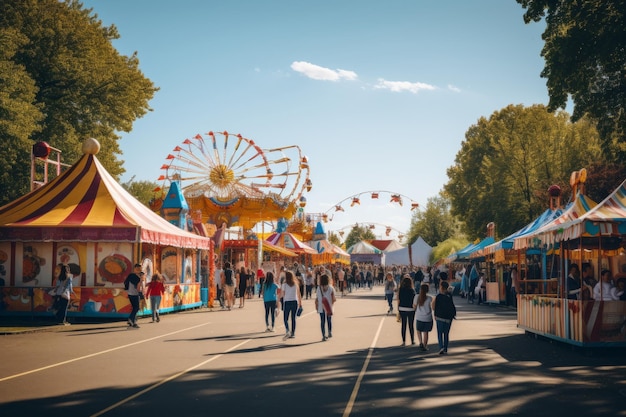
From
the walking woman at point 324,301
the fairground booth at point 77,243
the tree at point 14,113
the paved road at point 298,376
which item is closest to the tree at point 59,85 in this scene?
the tree at point 14,113

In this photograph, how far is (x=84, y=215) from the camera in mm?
24734

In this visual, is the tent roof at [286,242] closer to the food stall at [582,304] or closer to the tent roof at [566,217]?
the tent roof at [566,217]

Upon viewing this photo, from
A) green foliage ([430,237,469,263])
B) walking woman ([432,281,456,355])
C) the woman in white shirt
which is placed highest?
green foliage ([430,237,469,263])

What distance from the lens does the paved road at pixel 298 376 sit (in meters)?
8.79

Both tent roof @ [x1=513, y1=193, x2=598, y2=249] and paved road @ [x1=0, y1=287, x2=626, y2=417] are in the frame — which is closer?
paved road @ [x1=0, y1=287, x2=626, y2=417]

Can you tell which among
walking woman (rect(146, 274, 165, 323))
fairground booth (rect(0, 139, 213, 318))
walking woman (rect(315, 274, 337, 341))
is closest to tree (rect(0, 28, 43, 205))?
fairground booth (rect(0, 139, 213, 318))

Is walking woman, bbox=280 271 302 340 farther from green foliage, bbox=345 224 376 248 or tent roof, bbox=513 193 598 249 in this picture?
green foliage, bbox=345 224 376 248

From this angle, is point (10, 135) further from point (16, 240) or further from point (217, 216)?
point (217, 216)

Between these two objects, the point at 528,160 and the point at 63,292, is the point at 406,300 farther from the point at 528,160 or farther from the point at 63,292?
the point at 528,160

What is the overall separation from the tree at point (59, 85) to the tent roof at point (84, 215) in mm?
7617

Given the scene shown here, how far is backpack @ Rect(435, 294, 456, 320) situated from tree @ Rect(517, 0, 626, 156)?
8691 millimetres

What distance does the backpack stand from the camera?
1476 centimetres

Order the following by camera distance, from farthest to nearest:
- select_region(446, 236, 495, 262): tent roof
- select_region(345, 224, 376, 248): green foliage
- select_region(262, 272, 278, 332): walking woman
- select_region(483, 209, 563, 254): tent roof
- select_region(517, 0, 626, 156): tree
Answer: select_region(345, 224, 376, 248): green foliage, select_region(446, 236, 495, 262): tent roof, select_region(483, 209, 563, 254): tent roof, select_region(517, 0, 626, 156): tree, select_region(262, 272, 278, 332): walking woman

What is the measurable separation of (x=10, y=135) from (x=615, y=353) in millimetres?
27366
